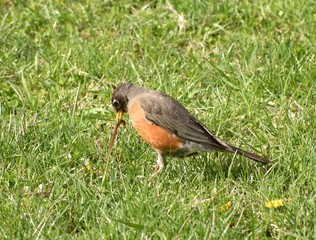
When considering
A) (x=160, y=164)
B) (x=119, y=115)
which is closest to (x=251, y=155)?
(x=160, y=164)

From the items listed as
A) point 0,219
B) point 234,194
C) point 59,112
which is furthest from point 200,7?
point 0,219

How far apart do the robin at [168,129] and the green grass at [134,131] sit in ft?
0.38

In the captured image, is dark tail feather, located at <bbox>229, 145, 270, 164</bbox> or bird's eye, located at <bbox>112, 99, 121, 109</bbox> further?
bird's eye, located at <bbox>112, 99, 121, 109</bbox>

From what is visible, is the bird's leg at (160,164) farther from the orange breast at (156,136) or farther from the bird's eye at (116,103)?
Result: the bird's eye at (116,103)

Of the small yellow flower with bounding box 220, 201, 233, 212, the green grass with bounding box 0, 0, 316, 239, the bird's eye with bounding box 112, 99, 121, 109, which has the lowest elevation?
the green grass with bounding box 0, 0, 316, 239

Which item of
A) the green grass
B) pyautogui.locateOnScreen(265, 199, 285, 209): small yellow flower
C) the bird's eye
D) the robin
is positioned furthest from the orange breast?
pyautogui.locateOnScreen(265, 199, 285, 209): small yellow flower

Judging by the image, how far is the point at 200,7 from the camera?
26.3 feet

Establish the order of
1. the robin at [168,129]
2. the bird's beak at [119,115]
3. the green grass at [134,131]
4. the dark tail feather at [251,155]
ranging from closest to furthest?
1. the green grass at [134,131]
2. the dark tail feather at [251,155]
3. the robin at [168,129]
4. the bird's beak at [119,115]

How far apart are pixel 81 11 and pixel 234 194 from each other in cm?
346

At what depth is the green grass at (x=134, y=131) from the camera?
4.93 metres

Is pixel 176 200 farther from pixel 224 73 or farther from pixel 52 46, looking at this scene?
pixel 52 46

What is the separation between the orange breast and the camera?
5.81m

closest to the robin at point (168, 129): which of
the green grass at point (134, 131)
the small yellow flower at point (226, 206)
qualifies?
the green grass at point (134, 131)

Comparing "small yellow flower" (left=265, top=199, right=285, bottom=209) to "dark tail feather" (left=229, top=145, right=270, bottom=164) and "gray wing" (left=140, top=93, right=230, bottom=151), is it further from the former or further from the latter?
"gray wing" (left=140, top=93, right=230, bottom=151)
